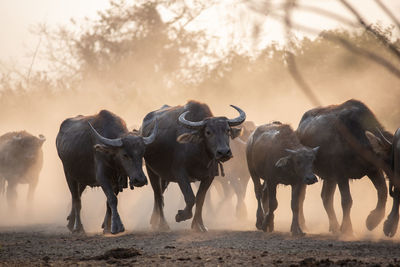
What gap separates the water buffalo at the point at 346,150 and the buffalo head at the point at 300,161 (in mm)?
681

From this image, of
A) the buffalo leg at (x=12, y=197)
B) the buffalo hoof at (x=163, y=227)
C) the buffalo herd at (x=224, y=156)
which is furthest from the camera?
the buffalo leg at (x=12, y=197)

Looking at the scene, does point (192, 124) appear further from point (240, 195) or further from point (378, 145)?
point (240, 195)

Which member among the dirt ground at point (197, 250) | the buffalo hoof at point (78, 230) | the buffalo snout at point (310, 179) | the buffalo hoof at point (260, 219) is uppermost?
the buffalo snout at point (310, 179)

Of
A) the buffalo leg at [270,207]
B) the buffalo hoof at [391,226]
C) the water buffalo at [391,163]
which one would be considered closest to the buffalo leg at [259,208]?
the buffalo leg at [270,207]

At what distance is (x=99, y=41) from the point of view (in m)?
54.7

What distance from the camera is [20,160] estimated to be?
928 inches

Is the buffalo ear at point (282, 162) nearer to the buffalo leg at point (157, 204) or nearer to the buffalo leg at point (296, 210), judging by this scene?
the buffalo leg at point (296, 210)

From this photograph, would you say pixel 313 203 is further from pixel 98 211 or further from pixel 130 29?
pixel 130 29

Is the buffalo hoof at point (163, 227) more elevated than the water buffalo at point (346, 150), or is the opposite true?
the water buffalo at point (346, 150)

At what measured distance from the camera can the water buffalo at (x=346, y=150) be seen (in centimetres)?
1255

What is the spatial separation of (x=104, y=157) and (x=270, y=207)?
2929 mm

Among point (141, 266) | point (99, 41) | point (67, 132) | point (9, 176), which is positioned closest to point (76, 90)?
point (99, 41)

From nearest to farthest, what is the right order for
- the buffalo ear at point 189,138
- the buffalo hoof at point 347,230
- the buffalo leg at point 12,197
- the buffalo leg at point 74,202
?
the buffalo hoof at point 347,230 → the buffalo ear at point 189,138 → the buffalo leg at point 74,202 → the buffalo leg at point 12,197

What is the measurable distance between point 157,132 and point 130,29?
41.9m
